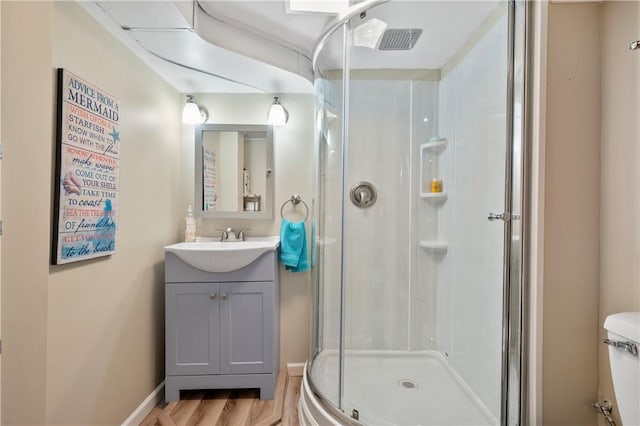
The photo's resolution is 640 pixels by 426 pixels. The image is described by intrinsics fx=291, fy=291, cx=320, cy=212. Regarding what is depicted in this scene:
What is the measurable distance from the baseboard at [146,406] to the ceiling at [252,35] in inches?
75.9

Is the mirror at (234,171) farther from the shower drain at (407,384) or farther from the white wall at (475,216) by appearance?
the shower drain at (407,384)

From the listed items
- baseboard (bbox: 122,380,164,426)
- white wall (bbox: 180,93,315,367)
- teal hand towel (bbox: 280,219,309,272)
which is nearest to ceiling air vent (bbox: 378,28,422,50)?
white wall (bbox: 180,93,315,367)

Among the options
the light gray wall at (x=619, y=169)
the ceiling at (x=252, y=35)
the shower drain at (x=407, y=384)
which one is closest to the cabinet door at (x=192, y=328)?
the shower drain at (x=407, y=384)

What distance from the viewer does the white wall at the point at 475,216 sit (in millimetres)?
1329

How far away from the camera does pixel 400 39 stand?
160 centimetres

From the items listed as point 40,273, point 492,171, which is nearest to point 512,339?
point 492,171

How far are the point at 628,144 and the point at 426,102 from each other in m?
1.02

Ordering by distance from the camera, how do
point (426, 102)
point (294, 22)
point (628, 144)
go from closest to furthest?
point (628, 144) < point (294, 22) < point (426, 102)

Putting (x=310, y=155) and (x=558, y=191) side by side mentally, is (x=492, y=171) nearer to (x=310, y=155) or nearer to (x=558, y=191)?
(x=558, y=191)

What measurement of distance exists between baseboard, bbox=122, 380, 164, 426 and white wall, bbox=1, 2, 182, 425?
0.04 m

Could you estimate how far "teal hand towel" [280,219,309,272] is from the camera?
200 centimetres

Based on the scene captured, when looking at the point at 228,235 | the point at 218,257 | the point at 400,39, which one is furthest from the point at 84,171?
the point at 400,39

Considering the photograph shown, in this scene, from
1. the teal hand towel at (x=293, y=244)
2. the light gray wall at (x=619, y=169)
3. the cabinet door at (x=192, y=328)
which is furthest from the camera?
the teal hand towel at (x=293, y=244)

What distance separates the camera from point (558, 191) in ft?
3.60
